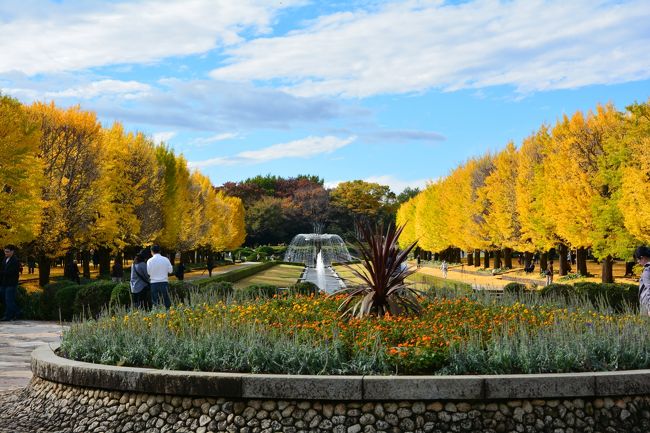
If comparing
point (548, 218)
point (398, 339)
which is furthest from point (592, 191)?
point (398, 339)

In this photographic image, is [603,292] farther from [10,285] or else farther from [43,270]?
[43,270]

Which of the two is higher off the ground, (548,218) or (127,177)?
(127,177)

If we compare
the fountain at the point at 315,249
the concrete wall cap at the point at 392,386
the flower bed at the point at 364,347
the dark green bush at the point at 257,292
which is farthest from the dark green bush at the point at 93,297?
the fountain at the point at 315,249

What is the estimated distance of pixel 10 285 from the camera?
1839 centimetres

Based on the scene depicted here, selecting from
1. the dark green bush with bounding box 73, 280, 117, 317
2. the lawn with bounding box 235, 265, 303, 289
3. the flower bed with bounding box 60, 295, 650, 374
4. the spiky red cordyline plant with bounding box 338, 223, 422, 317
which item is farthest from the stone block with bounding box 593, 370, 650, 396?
the lawn with bounding box 235, 265, 303, 289

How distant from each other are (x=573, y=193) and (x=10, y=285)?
26.2m

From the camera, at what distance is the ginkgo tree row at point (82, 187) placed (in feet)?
86.4

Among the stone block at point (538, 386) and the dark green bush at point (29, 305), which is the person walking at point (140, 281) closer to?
the dark green bush at point (29, 305)

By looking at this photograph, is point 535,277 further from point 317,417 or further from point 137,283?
point 317,417

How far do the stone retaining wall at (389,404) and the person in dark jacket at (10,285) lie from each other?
11.3 m

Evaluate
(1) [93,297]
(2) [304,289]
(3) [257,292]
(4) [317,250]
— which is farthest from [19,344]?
(4) [317,250]

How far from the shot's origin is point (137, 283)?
14.9m

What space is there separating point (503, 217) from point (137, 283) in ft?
116

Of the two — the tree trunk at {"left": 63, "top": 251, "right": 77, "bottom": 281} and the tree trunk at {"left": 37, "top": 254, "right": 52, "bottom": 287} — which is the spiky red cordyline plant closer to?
the tree trunk at {"left": 63, "top": 251, "right": 77, "bottom": 281}
